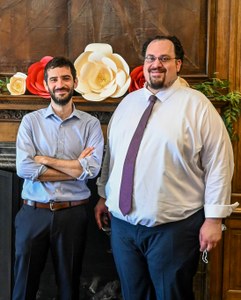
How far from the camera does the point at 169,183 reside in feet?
6.46

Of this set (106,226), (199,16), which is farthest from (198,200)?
(199,16)

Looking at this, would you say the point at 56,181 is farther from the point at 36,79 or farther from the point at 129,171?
the point at 36,79

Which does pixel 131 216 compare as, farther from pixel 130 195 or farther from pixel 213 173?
pixel 213 173

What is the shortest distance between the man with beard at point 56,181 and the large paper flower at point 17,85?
0.37m

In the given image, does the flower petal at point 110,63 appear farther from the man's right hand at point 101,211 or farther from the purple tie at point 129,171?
the man's right hand at point 101,211

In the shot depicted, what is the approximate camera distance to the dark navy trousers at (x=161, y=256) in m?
1.98

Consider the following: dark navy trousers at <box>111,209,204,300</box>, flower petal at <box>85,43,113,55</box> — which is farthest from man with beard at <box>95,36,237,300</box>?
flower petal at <box>85,43,113,55</box>

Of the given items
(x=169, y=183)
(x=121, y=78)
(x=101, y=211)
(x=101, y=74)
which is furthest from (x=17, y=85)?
(x=169, y=183)

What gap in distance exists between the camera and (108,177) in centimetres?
229

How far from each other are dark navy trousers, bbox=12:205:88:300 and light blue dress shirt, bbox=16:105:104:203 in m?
0.08

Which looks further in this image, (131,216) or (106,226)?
(106,226)

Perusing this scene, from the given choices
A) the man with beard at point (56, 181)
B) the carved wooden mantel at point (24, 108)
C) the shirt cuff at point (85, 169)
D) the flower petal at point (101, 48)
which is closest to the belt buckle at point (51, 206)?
the man with beard at point (56, 181)

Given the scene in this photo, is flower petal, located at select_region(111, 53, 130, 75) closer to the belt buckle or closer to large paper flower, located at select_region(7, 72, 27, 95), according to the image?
large paper flower, located at select_region(7, 72, 27, 95)

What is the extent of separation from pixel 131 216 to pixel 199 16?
1.38 meters
